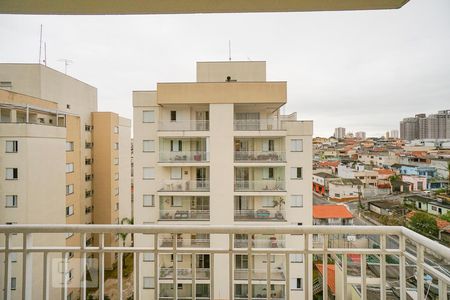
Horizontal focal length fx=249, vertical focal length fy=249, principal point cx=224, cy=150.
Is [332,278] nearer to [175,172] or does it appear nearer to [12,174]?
[12,174]

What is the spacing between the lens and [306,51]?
105 inches

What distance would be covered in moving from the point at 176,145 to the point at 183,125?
0.65 metres

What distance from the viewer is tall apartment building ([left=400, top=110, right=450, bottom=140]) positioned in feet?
5.77

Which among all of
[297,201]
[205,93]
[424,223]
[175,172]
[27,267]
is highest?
[205,93]

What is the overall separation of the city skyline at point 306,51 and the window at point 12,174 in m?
0.93

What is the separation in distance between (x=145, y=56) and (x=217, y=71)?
4.26 m

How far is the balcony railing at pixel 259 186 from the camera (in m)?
6.90

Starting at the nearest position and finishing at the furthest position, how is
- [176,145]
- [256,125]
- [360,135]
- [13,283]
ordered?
[13,283] → [360,135] → [256,125] → [176,145]

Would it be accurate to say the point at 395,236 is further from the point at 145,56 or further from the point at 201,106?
the point at 201,106

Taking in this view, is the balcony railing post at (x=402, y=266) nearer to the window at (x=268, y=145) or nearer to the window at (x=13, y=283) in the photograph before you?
the window at (x=13, y=283)

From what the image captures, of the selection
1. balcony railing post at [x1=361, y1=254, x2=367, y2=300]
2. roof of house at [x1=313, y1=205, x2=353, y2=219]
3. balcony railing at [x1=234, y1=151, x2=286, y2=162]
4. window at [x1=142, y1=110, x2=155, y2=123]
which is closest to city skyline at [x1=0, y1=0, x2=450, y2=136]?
roof of house at [x1=313, y1=205, x2=353, y2=219]

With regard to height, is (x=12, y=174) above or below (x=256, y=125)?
below

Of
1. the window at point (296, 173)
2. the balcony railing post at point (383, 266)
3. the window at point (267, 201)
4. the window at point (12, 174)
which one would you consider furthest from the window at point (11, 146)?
the window at point (296, 173)

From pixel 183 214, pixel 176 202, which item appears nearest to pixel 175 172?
pixel 176 202
